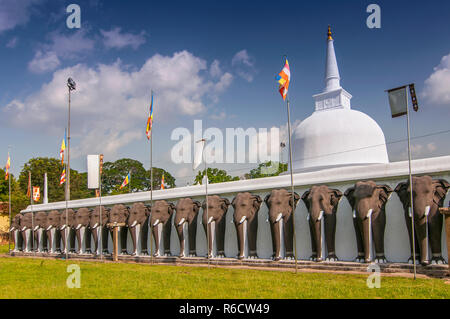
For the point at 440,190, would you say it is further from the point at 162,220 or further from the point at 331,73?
the point at 331,73

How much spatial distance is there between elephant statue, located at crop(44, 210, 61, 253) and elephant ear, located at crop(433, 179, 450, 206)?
26.7m

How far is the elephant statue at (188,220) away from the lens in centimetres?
2358

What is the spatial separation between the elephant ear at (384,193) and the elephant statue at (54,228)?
24.6m

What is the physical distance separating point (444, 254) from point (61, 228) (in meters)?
26.3

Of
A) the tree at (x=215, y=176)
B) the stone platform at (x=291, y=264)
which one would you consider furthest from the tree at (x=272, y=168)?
the stone platform at (x=291, y=264)

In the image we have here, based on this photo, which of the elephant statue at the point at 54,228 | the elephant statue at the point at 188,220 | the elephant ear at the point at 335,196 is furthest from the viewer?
the elephant statue at the point at 54,228

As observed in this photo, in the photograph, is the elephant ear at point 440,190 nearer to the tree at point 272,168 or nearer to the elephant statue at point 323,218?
the elephant statue at point 323,218

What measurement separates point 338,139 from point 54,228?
2266cm

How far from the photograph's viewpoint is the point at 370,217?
17297mm

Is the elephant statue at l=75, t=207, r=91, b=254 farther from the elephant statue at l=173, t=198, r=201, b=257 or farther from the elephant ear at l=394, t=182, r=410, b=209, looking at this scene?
the elephant ear at l=394, t=182, r=410, b=209

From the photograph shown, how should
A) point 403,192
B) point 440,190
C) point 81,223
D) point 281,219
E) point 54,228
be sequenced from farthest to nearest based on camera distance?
point 54,228
point 81,223
point 281,219
point 403,192
point 440,190

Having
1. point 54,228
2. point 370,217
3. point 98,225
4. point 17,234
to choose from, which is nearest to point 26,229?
point 17,234

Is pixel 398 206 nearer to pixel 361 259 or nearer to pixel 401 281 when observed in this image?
pixel 361 259
